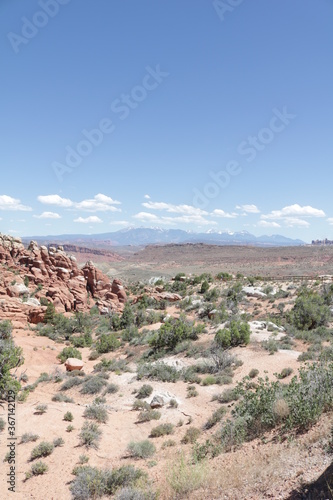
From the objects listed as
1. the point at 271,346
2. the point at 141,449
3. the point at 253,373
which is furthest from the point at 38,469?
the point at 271,346

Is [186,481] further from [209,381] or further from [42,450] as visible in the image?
[209,381]

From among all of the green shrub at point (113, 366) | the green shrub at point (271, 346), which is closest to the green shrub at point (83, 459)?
the green shrub at point (113, 366)

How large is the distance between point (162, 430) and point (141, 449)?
1193 millimetres

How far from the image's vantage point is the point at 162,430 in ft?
27.1

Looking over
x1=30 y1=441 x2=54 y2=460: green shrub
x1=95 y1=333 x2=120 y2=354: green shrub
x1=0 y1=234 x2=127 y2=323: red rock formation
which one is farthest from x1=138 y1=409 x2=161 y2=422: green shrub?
x1=0 y1=234 x2=127 y2=323: red rock formation

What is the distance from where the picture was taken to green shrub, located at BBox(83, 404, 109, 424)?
29.8 feet

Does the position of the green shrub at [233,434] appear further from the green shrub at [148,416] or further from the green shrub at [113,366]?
the green shrub at [113,366]

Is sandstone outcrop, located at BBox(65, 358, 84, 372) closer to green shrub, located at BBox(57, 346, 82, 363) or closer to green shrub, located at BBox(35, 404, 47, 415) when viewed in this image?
green shrub, located at BBox(57, 346, 82, 363)

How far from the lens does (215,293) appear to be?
27281 millimetres

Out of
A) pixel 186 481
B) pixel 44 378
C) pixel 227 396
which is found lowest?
pixel 44 378

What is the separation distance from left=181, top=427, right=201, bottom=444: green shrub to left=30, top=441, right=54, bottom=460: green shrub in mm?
3478

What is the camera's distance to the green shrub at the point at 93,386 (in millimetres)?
11812

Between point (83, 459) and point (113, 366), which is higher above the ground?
point (83, 459)

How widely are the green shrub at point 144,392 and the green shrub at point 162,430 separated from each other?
2401 mm
